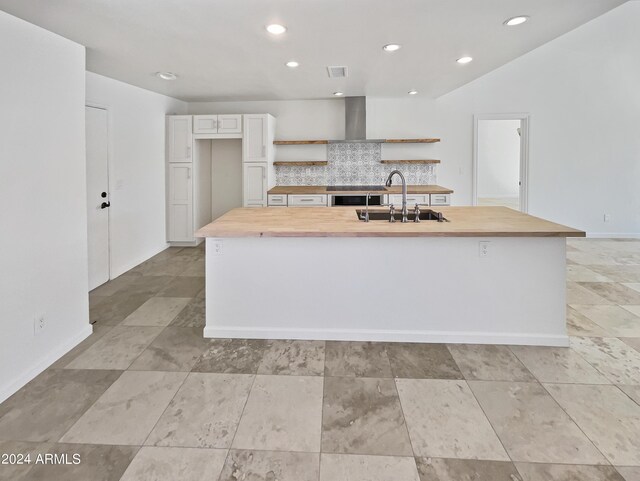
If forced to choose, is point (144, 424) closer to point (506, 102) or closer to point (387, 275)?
point (387, 275)

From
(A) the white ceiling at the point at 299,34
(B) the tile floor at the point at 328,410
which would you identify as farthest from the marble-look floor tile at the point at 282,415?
(A) the white ceiling at the point at 299,34

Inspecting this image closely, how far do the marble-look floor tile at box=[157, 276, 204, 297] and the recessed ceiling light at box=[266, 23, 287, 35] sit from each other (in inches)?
96.3

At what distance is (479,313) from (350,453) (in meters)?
1.50

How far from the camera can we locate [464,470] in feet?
5.34

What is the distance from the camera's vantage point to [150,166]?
525 cm

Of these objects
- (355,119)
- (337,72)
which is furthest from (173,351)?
(355,119)

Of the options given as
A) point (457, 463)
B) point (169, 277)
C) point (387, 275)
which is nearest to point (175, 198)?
point (169, 277)

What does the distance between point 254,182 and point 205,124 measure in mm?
1083

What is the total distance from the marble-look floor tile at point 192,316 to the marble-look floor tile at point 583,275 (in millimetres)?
3827

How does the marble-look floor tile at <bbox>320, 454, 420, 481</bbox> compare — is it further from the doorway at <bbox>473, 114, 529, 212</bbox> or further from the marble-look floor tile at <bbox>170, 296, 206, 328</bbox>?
the doorway at <bbox>473, 114, 529, 212</bbox>

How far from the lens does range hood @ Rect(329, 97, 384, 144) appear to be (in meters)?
5.81

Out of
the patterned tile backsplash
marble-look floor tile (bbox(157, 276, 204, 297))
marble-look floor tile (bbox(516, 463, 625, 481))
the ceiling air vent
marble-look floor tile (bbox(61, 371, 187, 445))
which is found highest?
the ceiling air vent

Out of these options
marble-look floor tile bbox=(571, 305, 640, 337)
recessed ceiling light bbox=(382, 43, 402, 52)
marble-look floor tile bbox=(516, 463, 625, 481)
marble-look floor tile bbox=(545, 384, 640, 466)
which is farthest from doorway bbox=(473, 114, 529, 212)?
marble-look floor tile bbox=(516, 463, 625, 481)

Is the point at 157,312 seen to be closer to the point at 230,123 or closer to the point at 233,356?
the point at 233,356
